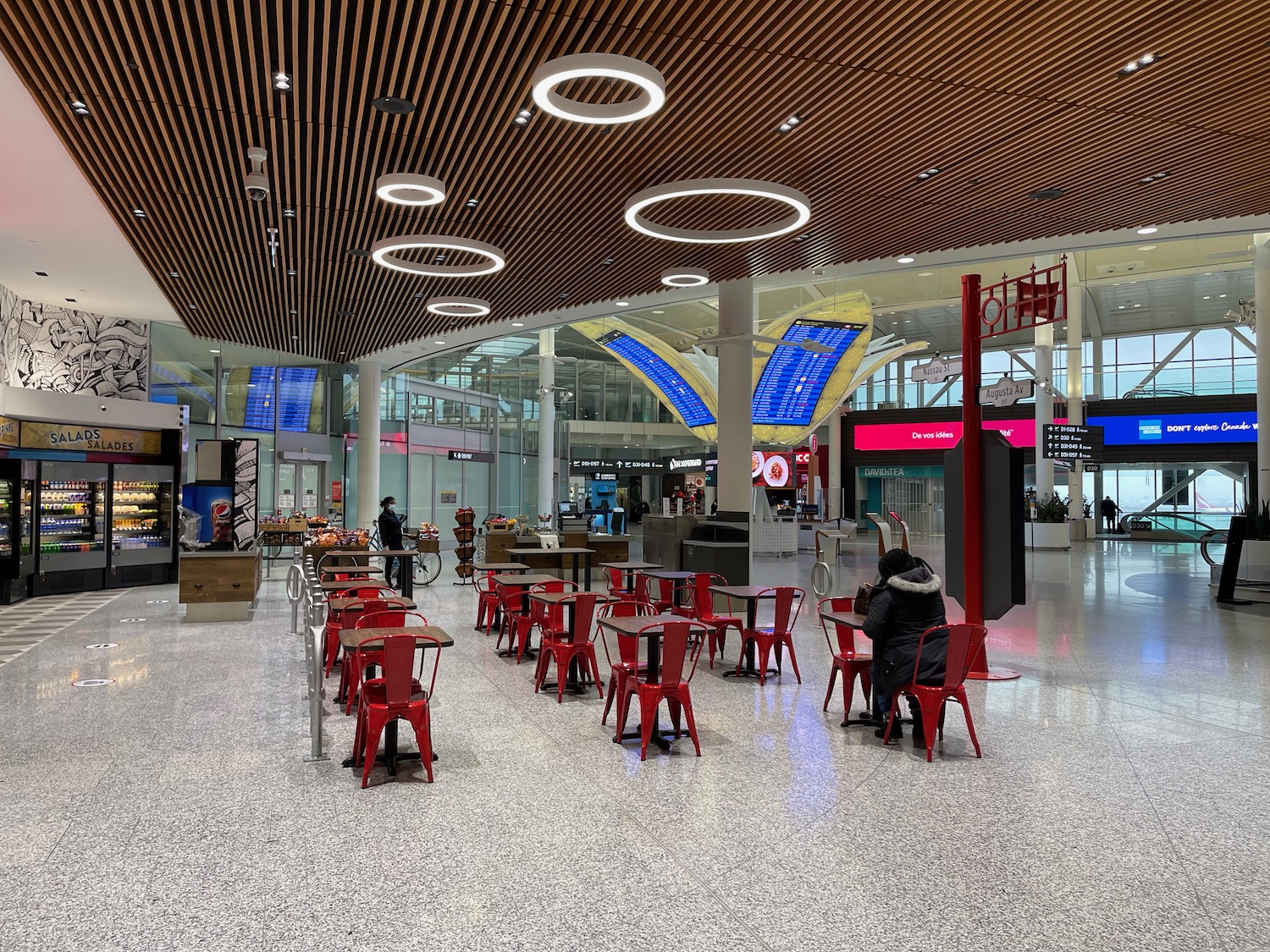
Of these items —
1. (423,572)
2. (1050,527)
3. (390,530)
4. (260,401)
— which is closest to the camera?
(390,530)

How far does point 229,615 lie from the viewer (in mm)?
11117

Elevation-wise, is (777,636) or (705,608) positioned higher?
(705,608)

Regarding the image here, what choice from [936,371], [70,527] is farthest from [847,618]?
[70,527]

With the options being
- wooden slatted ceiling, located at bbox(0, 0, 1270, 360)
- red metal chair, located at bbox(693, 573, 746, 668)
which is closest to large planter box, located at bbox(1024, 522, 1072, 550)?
wooden slatted ceiling, located at bbox(0, 0, 1270, 360)

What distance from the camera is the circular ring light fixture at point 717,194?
7289 millimetres

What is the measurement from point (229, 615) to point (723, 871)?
29.9 feet

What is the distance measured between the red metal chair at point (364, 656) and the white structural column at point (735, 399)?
7709 millimetres

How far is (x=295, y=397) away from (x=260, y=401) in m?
1.00

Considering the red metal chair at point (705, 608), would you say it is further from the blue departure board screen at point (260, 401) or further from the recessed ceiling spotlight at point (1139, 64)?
the blue departure board screen at point (260, 401)

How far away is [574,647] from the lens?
7.09 m

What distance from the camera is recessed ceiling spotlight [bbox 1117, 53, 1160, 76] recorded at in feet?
19.0

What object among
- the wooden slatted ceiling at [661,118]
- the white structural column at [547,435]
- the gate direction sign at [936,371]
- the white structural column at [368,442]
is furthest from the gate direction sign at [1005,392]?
the white structural column at [547,435]

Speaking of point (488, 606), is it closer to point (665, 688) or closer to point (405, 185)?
point (405, 185)

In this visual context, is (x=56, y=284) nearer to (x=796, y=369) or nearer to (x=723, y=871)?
Answer: (x=723, y=871)
